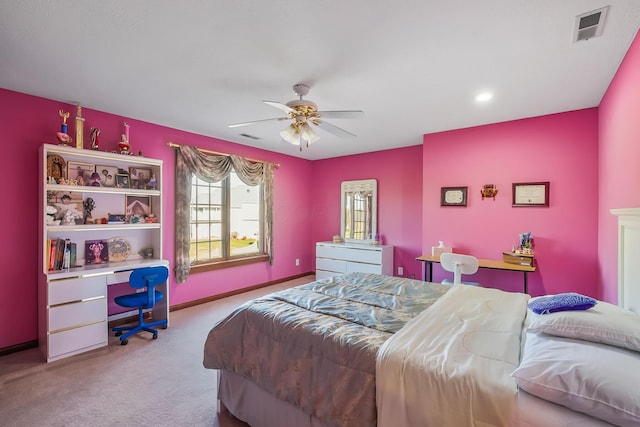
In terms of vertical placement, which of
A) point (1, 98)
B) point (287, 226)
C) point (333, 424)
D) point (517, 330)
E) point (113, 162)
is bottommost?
point (333, 424)

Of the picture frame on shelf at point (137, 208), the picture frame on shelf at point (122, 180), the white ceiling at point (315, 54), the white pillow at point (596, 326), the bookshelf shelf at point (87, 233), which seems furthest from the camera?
the picture frame on shelf at point (137, 208)

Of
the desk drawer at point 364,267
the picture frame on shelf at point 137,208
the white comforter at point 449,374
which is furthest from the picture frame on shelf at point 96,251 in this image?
the desk drawer at point 364,267

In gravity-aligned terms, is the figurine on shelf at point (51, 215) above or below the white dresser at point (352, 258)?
above

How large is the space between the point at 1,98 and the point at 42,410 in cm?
275

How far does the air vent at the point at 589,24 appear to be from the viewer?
1664 millimetres

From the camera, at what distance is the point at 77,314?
9.10ft

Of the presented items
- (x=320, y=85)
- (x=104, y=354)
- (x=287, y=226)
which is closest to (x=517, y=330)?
(x=320, y=85)

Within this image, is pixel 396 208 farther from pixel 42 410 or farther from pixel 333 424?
pixel 42 410

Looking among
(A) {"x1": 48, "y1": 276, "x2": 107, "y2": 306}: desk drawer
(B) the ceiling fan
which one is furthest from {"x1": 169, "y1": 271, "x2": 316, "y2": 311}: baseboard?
(B) the ceiling fan

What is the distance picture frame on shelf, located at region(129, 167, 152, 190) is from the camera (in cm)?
354

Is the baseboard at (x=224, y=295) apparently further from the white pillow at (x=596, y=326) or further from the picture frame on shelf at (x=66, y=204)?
the white pillow at (x=596, y=326)

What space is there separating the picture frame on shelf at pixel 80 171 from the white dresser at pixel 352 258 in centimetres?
359

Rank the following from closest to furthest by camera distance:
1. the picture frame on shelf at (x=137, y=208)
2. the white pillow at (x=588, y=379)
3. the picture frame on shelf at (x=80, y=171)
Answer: the white pillow at (x=588, y=379) → the picture frame on shelf at (x=80, y=171) → the picture frame on shelf at (x=137, y=208)

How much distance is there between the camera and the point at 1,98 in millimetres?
2717
